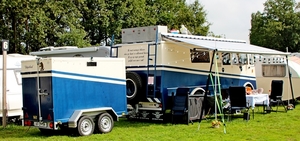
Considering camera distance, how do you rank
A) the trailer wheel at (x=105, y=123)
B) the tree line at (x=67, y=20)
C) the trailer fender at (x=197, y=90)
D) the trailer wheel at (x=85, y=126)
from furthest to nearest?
the tree line at (x=67, y=20), the trailer fender at (x=197, y=90), the trailer wheel at (x=105, y=123), the trailer wheel at (x=85, y=126)

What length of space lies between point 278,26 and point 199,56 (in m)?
37.9

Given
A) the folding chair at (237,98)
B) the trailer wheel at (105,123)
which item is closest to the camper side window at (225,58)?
the folding chair at (237,98)

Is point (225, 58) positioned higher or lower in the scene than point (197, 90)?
higher

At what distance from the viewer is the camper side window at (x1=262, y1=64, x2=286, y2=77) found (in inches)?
623

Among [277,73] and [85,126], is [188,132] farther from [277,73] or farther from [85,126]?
[277,73]

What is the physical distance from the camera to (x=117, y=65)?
395 inches

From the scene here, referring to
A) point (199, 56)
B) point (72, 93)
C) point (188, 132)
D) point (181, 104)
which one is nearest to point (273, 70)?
point (199, 56)

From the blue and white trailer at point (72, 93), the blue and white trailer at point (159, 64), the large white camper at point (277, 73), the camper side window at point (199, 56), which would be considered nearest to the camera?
the blue and white trailer at point (72, 93)

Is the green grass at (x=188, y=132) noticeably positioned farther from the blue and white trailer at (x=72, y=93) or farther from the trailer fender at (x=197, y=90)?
the trailer fender at (x=197, y=90)

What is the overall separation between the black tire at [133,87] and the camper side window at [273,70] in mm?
7129

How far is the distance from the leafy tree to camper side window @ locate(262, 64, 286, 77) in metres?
32.3

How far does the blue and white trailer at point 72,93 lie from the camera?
870cm

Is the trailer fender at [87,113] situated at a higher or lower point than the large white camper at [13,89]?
lower

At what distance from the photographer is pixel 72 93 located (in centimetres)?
901
